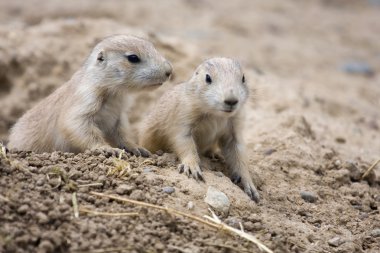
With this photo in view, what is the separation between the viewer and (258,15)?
14.7 metres

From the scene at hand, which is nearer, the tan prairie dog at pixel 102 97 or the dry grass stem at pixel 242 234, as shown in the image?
the dry grass stem at pixel 242 234

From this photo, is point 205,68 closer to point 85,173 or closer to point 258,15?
point 85,173

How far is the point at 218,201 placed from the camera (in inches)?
→ 191

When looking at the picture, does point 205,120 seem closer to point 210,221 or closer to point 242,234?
point 210,221

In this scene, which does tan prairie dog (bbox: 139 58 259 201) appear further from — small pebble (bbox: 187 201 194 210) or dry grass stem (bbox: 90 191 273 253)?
dry grass stem (bbox: 90 191 273 253)

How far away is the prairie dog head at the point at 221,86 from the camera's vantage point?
5387 millimetres

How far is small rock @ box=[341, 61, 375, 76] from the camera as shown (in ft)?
40.1

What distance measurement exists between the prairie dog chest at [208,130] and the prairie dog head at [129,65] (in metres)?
0.56

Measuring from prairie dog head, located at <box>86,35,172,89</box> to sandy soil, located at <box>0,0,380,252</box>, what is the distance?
0.61 m

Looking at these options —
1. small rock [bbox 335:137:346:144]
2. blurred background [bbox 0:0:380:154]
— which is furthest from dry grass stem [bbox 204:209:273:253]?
small rock [bbox 335:137:346:144]

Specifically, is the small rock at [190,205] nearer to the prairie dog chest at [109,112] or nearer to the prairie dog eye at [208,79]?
the prairie dog eye at [208,79]

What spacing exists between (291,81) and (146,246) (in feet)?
22.3

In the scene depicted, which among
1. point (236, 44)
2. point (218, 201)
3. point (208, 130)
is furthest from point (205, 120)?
point (236, 44)

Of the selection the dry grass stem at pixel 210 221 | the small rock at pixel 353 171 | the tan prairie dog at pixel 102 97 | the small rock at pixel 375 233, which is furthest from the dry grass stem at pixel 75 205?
the small rock at pixel 353 171
